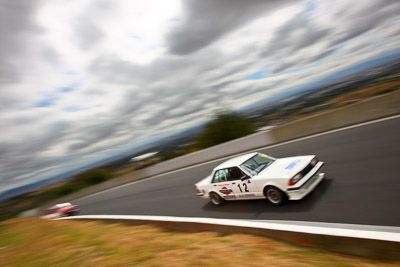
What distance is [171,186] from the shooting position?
13.0 meters

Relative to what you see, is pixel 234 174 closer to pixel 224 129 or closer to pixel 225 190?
pixel 225 190

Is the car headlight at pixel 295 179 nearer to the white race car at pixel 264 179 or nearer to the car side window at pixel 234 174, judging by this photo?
the white race car at pixel 264 179

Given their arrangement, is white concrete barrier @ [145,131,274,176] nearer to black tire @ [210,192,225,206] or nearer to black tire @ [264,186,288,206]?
black tire @ [210,192,225,206]

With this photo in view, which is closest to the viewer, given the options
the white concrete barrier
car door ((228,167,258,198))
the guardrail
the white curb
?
the guardrail

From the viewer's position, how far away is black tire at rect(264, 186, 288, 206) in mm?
6180

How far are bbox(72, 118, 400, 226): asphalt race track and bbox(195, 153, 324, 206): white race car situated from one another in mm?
323

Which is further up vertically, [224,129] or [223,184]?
[224,129]

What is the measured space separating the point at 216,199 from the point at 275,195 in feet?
7.30

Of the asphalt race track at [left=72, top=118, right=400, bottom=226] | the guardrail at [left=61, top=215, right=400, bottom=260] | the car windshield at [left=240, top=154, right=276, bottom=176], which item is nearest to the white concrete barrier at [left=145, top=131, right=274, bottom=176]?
the asphalt race track at [left=72, top=118, right=400, bottom=226]

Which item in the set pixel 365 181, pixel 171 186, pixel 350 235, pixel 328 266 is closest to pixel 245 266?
pixel 328 266

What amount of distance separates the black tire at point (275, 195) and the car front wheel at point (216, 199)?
1809 millimetres

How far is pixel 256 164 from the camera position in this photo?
7.20 meters

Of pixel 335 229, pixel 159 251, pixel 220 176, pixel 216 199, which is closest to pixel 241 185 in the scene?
pixel 220 176

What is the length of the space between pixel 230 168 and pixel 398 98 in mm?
8073
